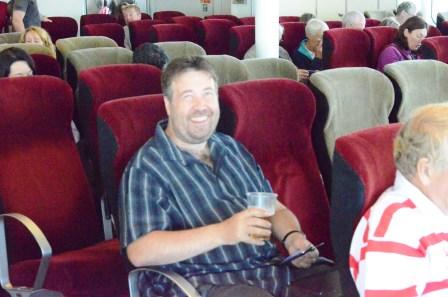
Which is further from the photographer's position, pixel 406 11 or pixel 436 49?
pixel 406 11

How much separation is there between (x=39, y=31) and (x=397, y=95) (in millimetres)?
3001

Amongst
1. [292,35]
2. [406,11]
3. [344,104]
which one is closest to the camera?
[344,104]

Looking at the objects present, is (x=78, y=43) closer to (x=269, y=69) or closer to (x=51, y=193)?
(x=269, y=69)

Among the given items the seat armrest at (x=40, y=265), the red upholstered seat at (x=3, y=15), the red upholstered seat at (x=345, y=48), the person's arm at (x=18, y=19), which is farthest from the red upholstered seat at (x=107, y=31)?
the seat armrest at (x=40, y=265)

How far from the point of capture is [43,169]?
112 inches

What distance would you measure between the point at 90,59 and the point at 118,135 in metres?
2.26

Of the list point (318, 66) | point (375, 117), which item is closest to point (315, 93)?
point (375, 117)

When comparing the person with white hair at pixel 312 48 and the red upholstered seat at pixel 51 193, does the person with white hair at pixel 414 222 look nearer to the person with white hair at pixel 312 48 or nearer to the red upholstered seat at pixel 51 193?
the red upholstered seat at pixel 51 193

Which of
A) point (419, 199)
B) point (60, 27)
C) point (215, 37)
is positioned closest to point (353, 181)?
point (419, 199)

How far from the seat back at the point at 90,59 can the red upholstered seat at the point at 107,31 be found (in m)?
3.05

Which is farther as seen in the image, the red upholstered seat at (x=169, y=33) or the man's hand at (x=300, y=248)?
the red upholstered seat at (x=169, y=33)

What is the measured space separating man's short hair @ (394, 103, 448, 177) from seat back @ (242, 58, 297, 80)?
91.5 inches

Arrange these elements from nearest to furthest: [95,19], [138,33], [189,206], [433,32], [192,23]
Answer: [189,206]
[433,32]
[138,33]
[192,23]
[95,19]

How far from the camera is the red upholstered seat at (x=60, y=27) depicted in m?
8.97
